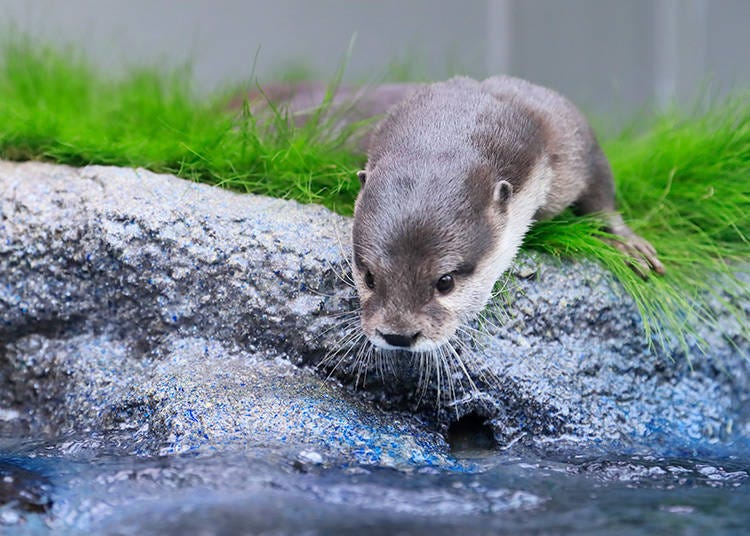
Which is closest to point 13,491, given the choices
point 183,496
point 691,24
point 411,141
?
point 183,496

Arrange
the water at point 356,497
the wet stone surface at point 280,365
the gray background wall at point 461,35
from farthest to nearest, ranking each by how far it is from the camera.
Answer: the gray background wall at point 461,35 < the wet stone surface at point 280,365 < the water at point 356,497

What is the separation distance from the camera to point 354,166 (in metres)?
3.24

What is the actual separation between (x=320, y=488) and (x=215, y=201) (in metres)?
1.23

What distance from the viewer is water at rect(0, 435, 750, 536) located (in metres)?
1.78

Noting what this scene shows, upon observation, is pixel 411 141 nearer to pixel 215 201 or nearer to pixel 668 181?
pixel 215 201

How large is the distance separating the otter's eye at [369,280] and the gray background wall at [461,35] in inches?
101

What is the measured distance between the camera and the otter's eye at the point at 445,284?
2.49 metres

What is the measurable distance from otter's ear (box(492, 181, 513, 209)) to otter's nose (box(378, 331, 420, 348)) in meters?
0.49

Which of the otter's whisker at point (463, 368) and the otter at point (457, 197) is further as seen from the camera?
the otter's whisker at point (463, 368)

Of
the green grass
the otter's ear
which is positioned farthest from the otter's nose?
the green grass

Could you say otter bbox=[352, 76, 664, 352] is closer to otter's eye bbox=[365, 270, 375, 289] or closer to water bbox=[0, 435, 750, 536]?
otter's eye bbox=[365, 270, 375, 289]

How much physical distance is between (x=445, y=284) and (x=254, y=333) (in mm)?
617

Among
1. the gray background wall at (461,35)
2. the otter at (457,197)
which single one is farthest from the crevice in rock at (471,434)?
the gray background wall at (461,35)

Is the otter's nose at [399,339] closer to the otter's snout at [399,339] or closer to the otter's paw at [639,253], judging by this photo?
the otter's snout at [399,339]
